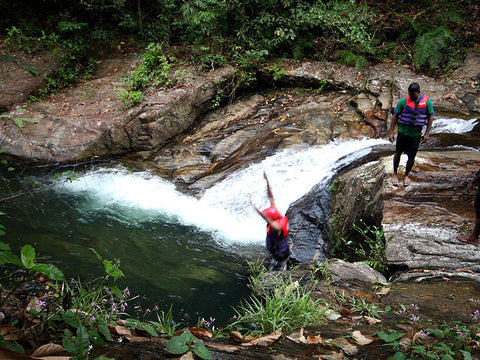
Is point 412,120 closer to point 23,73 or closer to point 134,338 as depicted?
point 134,338

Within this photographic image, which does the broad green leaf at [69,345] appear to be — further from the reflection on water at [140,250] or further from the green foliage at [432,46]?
the green foliage at [432,46]

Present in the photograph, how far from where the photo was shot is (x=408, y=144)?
5.59 m

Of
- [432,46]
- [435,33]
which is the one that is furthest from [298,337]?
[435,33]

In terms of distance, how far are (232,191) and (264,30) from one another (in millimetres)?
7067

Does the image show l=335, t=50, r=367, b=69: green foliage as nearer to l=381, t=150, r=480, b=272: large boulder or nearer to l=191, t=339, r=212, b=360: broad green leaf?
l=381, t=150, r=480, b=272: large boulder

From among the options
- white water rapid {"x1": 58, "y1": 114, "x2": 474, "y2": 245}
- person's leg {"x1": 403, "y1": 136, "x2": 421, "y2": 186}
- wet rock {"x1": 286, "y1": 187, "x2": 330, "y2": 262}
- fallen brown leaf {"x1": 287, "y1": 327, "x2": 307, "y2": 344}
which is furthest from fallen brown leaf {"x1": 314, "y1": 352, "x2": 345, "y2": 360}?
white water rapid {"x1": 58, "y1": 114, "x2": 474, "y2": 245}

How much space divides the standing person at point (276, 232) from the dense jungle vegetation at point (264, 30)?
823cm

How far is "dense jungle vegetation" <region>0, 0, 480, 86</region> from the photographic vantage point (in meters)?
11.3

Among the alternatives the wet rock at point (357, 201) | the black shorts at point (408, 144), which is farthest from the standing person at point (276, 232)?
the black shorts at point (408, 144)

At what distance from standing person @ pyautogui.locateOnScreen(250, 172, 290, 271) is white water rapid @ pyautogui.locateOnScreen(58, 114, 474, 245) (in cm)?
173

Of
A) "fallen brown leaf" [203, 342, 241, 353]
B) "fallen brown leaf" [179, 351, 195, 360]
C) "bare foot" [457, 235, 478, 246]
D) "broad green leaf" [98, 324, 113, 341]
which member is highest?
"broad green leaf" [98, 324, 113, 341]

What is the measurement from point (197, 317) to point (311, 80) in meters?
9.42

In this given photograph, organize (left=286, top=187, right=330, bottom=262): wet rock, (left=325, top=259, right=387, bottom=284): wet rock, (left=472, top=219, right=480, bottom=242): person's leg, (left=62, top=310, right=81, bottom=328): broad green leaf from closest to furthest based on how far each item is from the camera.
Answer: (left=62, top=310, right=81, bottom=328): broad green leaf < (left=325, top=259, right=387, bottom=284): wet rock < (left=472, top=219, right=480, bottom=242): person's leg < (left=286, top=187, right=330, bottom=262): wet rock

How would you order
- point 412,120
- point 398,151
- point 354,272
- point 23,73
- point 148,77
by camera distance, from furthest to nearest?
point 148,77 → point 23,73 → point 398,151 → point 412,120 → point 354,272
